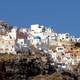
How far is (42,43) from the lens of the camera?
11012 cm

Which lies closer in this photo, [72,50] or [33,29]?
[72,50]

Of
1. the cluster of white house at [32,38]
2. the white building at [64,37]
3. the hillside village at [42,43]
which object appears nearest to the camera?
the hillside village at [42,43]

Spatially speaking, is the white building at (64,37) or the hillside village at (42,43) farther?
the white building at (64,37)

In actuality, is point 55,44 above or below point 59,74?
above

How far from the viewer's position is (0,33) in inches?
4520

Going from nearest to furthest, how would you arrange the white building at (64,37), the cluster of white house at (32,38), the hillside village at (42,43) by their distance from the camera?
the hillside village at (42,43)
the cluster of white house at (32,38)
the white building at (64,37)

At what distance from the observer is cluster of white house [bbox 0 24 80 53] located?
98.3m

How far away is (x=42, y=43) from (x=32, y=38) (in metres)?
2.19

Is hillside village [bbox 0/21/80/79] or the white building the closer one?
hillside village [bbox 0/21/80/79]

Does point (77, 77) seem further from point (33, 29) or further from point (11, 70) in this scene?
point (33, 29)

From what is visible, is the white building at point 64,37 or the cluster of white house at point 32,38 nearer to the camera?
the cluster of white house at point 32,38

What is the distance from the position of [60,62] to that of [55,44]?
57.9 ft

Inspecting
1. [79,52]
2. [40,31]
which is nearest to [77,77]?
[79,52]

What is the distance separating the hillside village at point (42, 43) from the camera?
316 ft
